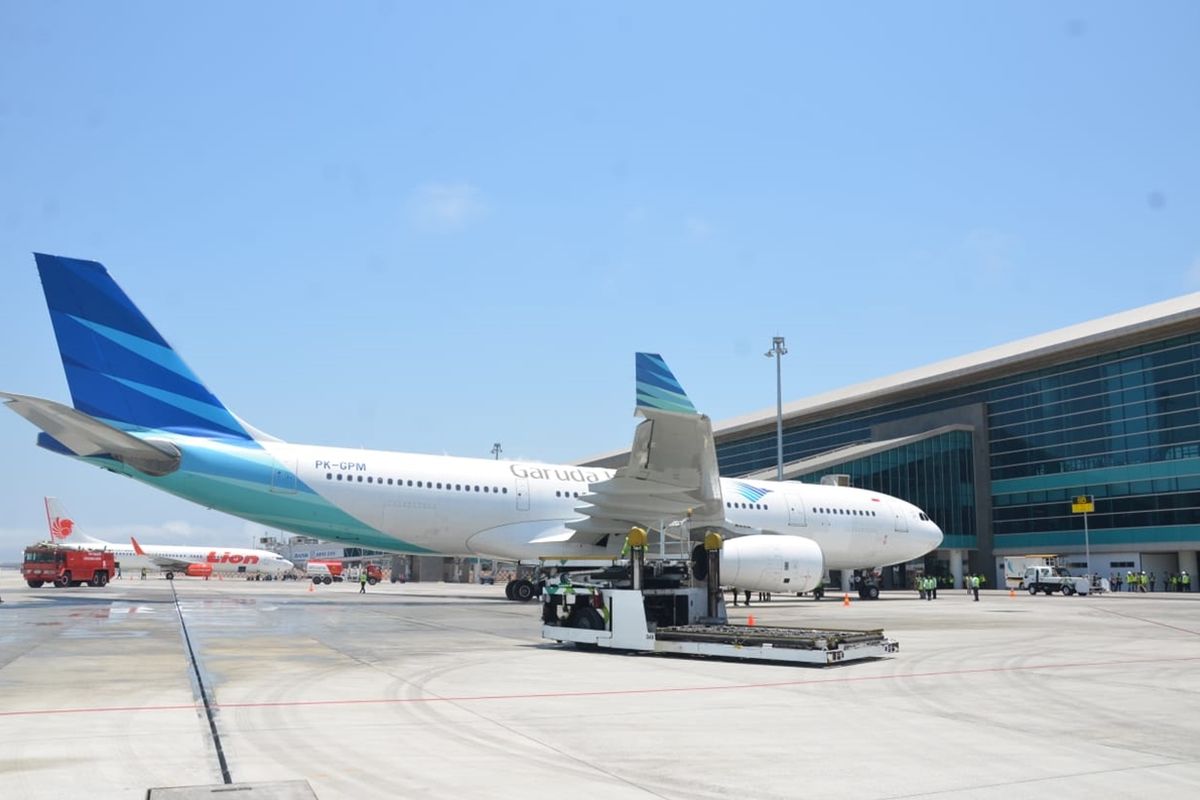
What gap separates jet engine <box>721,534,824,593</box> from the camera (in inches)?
767

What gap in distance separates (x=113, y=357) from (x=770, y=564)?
53.1 feet

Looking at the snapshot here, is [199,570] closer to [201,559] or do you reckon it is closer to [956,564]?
[201,559]

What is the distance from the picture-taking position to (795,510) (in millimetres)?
30859

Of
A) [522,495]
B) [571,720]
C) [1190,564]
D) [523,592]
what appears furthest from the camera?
[1190,564]

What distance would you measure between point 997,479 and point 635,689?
49675mm

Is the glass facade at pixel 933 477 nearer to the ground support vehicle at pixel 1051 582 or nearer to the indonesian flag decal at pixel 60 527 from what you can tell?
the ground support vehicle at pixel 1051 582

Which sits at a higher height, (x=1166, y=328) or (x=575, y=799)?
(x=1166, y=328)

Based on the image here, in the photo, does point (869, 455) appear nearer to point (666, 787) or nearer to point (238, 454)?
point (238, 454)

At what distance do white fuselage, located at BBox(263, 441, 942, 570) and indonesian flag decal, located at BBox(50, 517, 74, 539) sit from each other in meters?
57.1

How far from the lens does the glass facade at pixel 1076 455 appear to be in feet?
147

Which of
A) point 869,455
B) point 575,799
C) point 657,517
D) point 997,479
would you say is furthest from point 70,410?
point 997,479

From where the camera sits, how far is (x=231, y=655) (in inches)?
486

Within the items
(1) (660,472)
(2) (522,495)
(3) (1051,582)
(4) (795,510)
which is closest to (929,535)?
(4) (795,510)

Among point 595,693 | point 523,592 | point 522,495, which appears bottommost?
point 523,592
